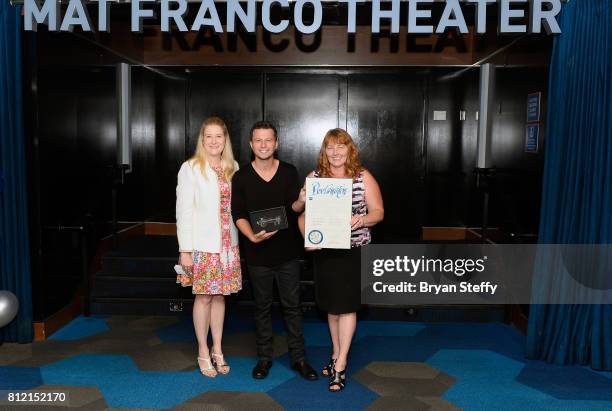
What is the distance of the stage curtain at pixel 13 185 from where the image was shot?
4.05 metres

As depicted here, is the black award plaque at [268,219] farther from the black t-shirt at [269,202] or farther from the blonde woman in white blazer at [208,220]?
the blonde woman in white blazer at [208,220]

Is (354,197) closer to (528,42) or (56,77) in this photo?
(528,42)

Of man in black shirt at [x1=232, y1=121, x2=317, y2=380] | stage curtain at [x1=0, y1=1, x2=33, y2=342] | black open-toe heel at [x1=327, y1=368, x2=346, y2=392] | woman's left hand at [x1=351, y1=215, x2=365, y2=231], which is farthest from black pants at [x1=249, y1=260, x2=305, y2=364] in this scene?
stage curtain at [x1=0, y1=1, x2=33, y2=342]

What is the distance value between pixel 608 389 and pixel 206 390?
7.85 ft

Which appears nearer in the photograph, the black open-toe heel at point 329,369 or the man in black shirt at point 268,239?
the man in black shirt at point 268,239

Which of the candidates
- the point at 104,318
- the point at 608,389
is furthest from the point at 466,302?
the point at 104,318

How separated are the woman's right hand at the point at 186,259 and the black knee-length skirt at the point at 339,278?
742 millimetres

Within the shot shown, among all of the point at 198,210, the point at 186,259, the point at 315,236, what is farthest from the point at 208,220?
the point at 315,236

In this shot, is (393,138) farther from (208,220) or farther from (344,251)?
(208,220)

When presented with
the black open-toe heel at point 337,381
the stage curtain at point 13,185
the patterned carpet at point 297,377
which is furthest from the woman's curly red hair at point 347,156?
the stage curtain at point 13,185

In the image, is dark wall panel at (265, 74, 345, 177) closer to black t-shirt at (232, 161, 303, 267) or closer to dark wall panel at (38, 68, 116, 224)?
dark wall panel at (38, 68, 116, 224)

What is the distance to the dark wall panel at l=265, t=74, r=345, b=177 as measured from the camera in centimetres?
719

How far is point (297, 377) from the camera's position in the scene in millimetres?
3611

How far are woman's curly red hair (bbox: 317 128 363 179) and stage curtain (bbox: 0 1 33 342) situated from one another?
2.25 metres
